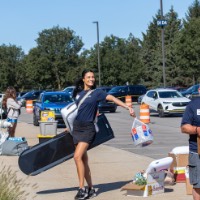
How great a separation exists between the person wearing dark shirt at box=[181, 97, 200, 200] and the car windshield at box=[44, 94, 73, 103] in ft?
60.8

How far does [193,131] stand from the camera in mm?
5707

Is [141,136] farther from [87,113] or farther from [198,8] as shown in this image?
[198,8]

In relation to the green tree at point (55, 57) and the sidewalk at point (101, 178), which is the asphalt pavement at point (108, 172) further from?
the green tree at point (55, 57)

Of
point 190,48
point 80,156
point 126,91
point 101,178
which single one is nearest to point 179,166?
point 101,178

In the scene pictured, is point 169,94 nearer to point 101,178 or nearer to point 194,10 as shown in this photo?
point 101,178

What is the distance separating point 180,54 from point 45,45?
102 ft

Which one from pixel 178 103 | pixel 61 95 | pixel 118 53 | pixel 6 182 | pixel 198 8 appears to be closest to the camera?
pixel 6 182

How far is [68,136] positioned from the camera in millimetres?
Result: 8656

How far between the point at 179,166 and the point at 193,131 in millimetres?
3222

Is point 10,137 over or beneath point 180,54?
beneath

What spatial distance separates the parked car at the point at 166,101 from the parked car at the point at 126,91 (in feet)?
44.7

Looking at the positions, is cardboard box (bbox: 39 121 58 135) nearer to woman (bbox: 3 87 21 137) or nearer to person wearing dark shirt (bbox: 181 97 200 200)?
woman (bbox: 3 87 21 137)

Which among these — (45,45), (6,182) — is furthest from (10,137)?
(45,45)

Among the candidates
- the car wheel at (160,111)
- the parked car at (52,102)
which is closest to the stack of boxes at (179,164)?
the parked car at (52,102)
